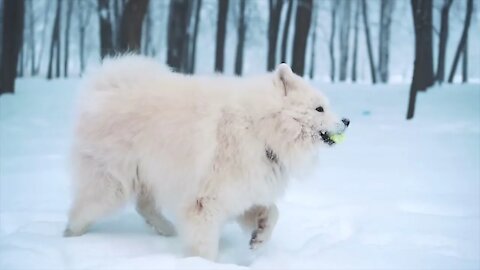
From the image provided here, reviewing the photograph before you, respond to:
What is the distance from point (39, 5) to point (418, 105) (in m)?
34.1

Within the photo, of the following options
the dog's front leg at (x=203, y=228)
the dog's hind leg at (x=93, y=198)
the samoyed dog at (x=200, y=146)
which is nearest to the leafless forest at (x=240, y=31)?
the samoyed dog at (x=200, y=146)

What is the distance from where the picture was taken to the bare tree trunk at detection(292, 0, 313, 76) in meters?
12.3

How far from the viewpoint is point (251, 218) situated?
157 inches

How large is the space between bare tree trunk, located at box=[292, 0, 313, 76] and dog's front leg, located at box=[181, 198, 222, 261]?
9.11m

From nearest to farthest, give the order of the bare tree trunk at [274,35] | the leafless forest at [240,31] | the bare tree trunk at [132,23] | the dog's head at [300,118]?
the dog's head at [300,118] → the bare tree trunk at [132,23] → the leafless forest at [240,31] → the bare tree trunk at [274,35]

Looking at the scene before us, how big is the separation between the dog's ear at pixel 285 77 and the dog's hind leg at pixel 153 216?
62.3 inches

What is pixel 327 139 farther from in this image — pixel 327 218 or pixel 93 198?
pixel 93 198

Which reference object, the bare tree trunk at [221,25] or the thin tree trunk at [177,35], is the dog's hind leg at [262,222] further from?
the bare tree trunk at [221,25]

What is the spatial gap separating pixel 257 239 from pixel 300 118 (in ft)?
3.37

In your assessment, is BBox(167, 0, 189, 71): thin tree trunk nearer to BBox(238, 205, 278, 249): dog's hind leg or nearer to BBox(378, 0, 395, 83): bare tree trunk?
BBox(238, 205, 278, 249): dog's hind leg

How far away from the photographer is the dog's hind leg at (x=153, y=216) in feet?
14.2

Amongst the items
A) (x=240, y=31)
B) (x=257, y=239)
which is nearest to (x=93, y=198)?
(x=257, y=239)

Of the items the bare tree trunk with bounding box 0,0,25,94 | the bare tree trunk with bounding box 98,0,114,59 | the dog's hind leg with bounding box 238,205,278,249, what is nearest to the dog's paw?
the dog's hind leg with bounding box 238,205,278,249

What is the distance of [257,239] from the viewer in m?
3.81
